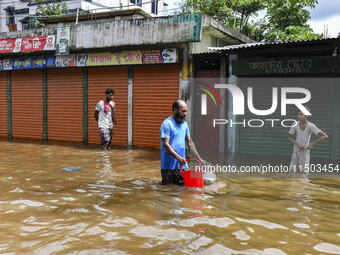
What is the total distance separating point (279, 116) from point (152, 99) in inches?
174

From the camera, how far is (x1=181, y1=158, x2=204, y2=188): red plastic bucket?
18.8 ft

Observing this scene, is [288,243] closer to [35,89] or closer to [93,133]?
[93,133]

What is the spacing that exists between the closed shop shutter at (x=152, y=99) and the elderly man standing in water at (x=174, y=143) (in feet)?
21.5

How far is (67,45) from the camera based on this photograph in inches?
537

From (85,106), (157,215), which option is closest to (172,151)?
(157,215)

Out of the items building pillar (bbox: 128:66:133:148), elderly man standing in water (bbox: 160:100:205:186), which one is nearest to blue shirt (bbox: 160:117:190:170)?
elderly man standing in water (bbox: 160:100:205:186)

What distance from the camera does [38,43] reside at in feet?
46.7

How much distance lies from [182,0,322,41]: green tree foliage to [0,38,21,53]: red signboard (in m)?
7.16

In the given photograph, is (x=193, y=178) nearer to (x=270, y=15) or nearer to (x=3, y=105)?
(x=3, y=105)

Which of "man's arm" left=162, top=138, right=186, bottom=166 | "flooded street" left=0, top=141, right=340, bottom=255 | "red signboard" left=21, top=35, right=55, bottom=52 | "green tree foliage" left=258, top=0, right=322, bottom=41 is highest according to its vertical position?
"green tree foliage" left=258, top=0, right=322, bottom=41

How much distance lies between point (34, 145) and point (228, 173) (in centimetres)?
816

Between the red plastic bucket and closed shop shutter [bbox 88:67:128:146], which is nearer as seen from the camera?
the red plastic bucket

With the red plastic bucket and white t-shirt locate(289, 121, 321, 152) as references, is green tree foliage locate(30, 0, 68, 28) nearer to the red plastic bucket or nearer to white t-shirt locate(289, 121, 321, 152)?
white t-shirt locate(289, 121, 321, 152)

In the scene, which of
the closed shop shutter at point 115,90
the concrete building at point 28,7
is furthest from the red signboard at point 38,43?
the concrete building at point 28,7
